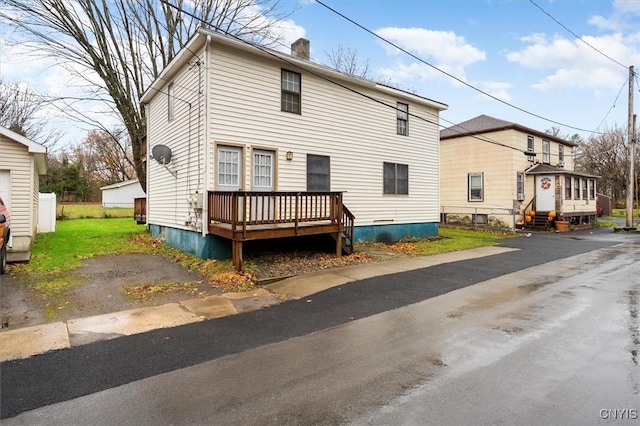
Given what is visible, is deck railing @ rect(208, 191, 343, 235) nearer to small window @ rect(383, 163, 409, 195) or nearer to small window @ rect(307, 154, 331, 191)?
small window @ rect(307, 154, 331, 191)

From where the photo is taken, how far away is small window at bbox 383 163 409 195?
527 inches

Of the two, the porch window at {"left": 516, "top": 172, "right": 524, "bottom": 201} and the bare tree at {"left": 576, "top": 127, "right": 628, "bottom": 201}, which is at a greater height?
the bare tree at {"left": 576, "top": 127, "right": 628, "bottom": 201}

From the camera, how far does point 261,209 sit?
9.24 meters

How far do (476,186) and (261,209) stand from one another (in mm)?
16577

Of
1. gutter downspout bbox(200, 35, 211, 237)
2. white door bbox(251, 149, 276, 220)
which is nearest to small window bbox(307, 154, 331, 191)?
white door bbox(251, 149, 276, 220)

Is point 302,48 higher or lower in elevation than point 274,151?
higher

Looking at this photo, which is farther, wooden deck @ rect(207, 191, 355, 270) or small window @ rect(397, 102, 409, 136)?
small window @ rect(397, 102, 409, 136)

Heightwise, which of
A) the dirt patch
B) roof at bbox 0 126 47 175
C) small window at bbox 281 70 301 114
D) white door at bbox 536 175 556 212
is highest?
small window at bbox 281 70 301 114

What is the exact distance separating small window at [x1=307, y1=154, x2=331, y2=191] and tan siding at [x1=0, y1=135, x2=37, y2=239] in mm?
8064

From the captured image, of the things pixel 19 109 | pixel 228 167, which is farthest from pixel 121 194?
pixel 228 167

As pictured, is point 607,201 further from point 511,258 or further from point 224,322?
point 224,322

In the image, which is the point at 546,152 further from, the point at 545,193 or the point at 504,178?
the point at 504,178

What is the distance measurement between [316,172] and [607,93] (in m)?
20.2

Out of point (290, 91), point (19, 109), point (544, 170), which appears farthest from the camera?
point (19, 109)
